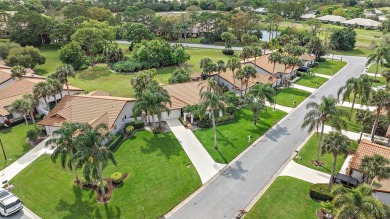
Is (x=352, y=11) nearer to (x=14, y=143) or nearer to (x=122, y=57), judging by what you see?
(x=122, y=57)

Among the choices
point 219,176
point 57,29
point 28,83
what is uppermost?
point 57,29

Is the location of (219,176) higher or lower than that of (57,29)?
lower

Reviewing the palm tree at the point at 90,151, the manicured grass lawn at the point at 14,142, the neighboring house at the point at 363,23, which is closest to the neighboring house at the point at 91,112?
the manicured grass lawn at the point at 14,142

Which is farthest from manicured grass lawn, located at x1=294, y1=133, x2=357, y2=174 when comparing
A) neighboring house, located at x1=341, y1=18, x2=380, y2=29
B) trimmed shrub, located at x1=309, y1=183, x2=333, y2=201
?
neighboring house, located at x1=341, y1=18, x2=380, y2=29

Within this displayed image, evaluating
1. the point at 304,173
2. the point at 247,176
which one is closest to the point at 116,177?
the point at 247,176

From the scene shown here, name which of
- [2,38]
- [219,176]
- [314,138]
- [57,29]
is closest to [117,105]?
[219,176]

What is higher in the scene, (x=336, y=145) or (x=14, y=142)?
(x=336, y=145)

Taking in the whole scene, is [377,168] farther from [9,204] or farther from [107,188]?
[9,204]

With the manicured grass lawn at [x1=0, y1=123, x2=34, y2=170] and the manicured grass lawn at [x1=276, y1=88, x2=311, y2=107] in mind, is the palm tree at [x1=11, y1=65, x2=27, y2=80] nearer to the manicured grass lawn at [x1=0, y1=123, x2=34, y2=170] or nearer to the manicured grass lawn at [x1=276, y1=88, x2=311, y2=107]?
the manicured grass lawn at [x1=0, y1=123, x2=34, y2=170]
